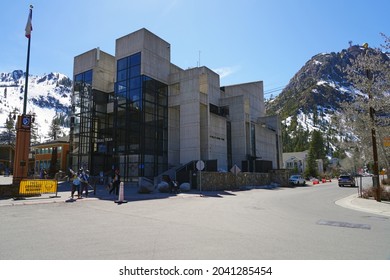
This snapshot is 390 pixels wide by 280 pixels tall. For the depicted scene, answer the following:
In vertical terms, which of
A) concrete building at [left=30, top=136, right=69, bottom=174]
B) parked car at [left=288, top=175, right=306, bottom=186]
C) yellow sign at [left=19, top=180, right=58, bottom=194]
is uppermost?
concrete building at [left=30, top=136, right=69, bottom=174]

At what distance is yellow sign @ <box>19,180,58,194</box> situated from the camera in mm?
18281

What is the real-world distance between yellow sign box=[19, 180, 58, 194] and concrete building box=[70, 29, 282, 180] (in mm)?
14956

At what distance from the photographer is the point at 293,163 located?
9956cm

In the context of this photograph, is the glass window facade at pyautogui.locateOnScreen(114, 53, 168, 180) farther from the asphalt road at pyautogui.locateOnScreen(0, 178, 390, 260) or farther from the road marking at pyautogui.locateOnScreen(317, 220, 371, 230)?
the road marking at pyautogui.locateOnScreen(317, 220, 371, 230)

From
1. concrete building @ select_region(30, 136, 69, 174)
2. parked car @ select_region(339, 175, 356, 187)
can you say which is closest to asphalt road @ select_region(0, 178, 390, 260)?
parked car @ select_region(339, 175, 356, 187)

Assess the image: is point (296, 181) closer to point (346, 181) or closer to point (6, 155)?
point (346, 181)

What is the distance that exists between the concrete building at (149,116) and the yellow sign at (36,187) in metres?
15.0

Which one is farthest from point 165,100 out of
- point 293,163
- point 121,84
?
point 293,163

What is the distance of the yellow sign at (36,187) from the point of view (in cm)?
1828

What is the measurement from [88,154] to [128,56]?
633 inches

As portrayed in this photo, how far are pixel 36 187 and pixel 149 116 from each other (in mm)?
19916

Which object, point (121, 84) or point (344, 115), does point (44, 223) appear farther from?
point (121, 84)

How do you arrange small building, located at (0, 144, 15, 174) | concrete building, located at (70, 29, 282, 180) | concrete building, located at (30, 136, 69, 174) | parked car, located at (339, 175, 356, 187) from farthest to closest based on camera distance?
1. small building, located at (0, 144, 15, 174)
2. concrete building, located at (30, 136, 69, 174)
3. parked car, located at (339, 175, 356, 187)
4. concrete building, located at (70, 29, 282, 180)

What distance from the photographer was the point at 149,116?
37281mm
